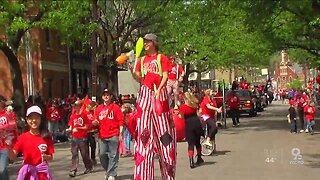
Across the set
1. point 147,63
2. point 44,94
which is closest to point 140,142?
point 147,63

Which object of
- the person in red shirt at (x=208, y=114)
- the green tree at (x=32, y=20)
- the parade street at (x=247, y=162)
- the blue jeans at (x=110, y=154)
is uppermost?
the green tree at (x=32, y=20)

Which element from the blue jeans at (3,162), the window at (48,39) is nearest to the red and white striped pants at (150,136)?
the blue jeans at (3,162)

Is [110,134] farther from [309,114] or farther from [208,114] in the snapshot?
[309,114]

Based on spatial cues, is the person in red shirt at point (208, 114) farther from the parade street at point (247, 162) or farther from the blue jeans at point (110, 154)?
the blue jeans at point (110, 154)

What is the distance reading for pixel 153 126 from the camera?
7.26 m

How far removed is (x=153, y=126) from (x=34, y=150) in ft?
5.10

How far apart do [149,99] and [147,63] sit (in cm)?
50

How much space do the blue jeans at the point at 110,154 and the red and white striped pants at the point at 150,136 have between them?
135 inches

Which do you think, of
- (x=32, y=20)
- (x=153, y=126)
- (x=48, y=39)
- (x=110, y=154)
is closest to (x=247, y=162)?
(x=110, y=154)

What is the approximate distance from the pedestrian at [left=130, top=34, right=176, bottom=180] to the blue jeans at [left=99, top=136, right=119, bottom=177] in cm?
337

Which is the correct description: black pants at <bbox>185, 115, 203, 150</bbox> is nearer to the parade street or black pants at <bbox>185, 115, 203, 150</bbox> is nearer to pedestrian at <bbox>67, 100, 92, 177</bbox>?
the parade street

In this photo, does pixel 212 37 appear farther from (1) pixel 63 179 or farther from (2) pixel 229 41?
(1) pixel 63 179

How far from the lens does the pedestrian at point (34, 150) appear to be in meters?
6.44

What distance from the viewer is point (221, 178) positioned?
1070 centimetres
